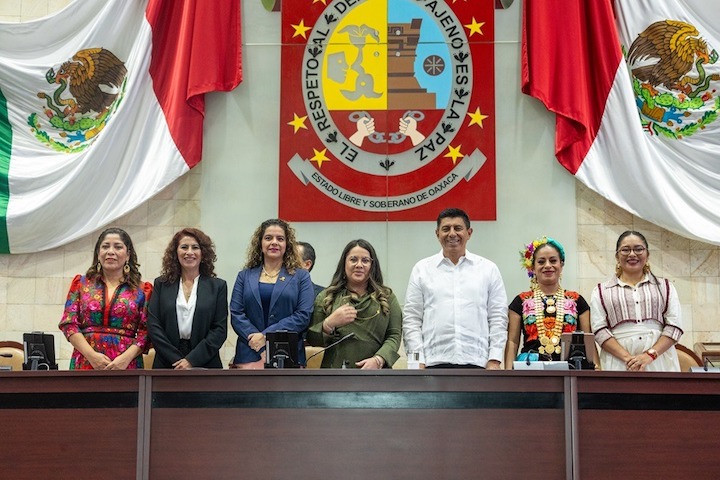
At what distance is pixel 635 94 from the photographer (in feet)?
21.6

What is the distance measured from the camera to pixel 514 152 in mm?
6637

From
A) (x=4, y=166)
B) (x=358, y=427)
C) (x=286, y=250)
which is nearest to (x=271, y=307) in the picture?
(x=286, y=250)

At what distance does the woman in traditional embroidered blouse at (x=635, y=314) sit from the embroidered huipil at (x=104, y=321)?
239 centimetres

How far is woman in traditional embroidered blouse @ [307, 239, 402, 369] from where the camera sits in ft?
15.5

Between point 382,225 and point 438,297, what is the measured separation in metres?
1.70

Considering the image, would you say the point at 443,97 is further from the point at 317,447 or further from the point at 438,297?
the point at 317,447

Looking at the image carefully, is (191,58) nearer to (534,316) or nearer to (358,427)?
(534,316)

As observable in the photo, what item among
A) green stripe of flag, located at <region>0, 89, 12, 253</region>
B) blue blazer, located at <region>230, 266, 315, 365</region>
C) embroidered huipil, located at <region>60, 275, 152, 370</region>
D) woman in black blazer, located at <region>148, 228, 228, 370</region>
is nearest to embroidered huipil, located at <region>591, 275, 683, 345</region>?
blue blazer, located at <region>230, 266, 315, 365</region>

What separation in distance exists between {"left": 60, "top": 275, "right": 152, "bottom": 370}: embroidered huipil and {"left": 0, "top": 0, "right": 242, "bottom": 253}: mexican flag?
179 cm

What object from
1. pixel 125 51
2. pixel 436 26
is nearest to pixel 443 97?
pixel 436 26

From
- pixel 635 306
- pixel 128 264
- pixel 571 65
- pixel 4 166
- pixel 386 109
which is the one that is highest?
pixel 571 65

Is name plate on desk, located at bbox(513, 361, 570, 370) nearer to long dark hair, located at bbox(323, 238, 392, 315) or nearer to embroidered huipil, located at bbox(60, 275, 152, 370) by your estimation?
long dark hair, located at bbox(323, 238, 392, 315)

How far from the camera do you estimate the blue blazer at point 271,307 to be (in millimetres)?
4836

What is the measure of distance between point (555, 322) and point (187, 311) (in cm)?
191
